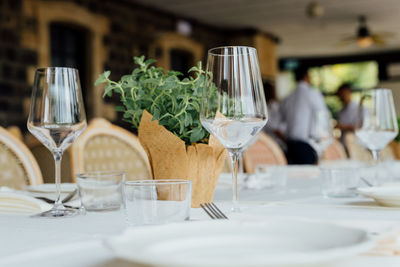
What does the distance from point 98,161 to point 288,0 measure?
526cm

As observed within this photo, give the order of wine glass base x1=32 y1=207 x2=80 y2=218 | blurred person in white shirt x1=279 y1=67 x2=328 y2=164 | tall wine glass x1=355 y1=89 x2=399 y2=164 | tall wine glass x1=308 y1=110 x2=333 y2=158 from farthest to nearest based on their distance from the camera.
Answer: blurred person in white shirt x1=279 y1=67 x2=328 y2=164 → tall wine glass x1=308 y1=110 x2=333 y2=158 → tall wine glass x1=355 y1=89 x2=399 y2=164 → wine glass base x1=32 y1=207 x2=80 y2=218

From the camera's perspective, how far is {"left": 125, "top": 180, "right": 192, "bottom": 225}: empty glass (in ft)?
2.08

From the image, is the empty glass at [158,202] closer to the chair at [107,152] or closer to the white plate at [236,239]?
the white plate at [236,239]

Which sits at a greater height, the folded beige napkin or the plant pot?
the plant pot

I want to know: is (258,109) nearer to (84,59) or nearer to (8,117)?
(8,117)

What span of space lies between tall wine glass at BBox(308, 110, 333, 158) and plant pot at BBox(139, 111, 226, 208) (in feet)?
3.41

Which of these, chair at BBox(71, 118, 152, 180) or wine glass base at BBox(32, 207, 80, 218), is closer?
wine glass base at BBox(32, 207, 80, 218)

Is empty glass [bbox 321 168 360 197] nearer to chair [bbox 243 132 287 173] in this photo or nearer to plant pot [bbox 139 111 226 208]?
plant pot [bbox 139 111 226 208]

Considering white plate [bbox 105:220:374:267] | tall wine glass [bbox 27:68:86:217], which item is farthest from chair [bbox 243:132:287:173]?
white plate [bbox 105:220:374:267]

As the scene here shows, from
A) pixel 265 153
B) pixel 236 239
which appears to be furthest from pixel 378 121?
pixel 265 153

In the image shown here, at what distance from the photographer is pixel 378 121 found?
1231 millimetres

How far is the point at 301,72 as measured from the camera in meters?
4.68

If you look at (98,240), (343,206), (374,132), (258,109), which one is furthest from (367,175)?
(98,240)

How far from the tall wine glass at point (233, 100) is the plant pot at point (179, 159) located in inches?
4.9
